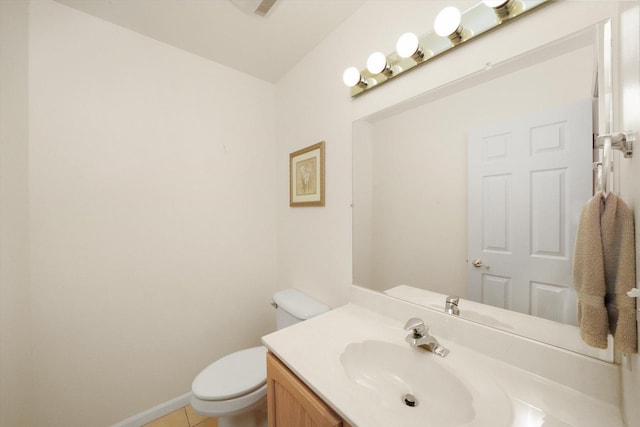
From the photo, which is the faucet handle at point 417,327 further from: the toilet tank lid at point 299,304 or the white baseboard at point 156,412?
the white baseboard at point 156,412

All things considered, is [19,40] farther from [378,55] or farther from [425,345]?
[425,345]

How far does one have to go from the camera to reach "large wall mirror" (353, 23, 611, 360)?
0.63 metres

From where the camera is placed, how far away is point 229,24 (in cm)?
125

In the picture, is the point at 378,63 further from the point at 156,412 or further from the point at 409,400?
the point at 156,412

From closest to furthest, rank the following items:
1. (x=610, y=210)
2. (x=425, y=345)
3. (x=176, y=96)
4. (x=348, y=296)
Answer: (x=610, y=210), (x=425, y=345), (x=348, y=296), (x=176, y=96)

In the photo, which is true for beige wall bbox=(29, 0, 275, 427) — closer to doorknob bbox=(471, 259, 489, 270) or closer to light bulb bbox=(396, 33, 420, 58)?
light bulb bbox=(396, 33, 420, 58)

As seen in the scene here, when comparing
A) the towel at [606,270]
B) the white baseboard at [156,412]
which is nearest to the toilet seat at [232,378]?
the white baseboard at [156,412]

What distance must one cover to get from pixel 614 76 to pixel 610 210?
1.12 ft

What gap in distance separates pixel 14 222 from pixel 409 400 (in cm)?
174

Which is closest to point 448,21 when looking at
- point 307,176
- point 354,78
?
point 354,78

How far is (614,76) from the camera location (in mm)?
534

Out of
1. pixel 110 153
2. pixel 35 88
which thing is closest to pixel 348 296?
pixel 110 153

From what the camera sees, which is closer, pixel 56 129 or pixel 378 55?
pixel 378 55

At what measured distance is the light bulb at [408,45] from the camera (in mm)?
862
